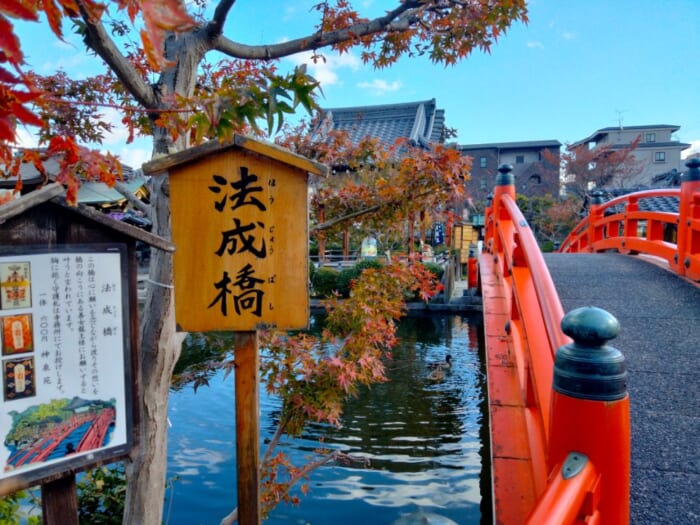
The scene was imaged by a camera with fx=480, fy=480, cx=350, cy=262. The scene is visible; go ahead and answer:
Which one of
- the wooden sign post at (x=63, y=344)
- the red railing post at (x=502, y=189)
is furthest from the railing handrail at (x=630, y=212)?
the wooden sign post at (x=63, y=344)

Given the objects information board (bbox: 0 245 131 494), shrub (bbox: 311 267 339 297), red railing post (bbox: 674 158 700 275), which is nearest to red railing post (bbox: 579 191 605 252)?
red railing post (bbox: 674 158 700 275)

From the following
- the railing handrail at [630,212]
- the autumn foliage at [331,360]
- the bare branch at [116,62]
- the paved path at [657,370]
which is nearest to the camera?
the paved path at [657,370]

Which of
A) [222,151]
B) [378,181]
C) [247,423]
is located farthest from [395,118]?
[247,423]

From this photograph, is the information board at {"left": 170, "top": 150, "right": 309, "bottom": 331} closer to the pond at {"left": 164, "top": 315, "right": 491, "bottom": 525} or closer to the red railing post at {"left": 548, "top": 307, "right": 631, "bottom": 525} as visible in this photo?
the red railing post at {"left": 548, "top": 307, "right": 631, "bottom": 525}

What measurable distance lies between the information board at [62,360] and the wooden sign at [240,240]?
0.42 m

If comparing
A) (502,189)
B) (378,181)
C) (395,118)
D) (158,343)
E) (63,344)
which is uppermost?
(395,118)

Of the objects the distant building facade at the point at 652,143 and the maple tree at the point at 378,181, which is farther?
the distant building facade at the point at 652,143

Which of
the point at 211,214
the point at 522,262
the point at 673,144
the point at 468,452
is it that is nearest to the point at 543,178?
the point at 673,144

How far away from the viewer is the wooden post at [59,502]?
1.88m

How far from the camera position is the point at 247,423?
2.48 metres

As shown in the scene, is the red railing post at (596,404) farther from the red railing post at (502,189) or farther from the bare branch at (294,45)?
the red railing post at (502,189)

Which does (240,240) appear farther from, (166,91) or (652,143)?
(652,143)

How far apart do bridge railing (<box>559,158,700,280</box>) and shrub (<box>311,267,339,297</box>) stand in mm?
9437

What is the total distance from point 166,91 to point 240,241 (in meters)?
1.27
